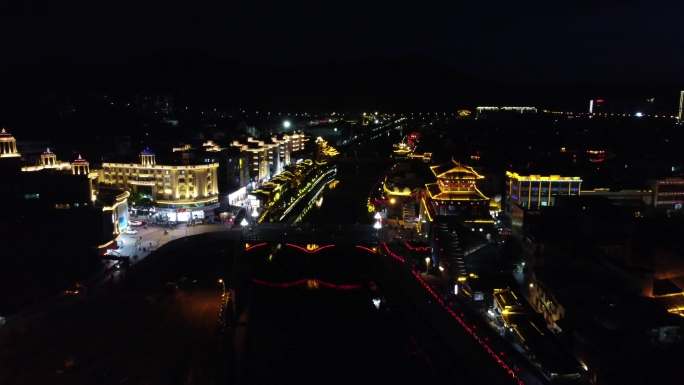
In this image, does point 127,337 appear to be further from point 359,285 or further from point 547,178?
point 547,178

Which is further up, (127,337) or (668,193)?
(668,193)

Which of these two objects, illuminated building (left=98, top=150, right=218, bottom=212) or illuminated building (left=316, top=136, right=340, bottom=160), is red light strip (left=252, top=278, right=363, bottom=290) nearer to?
illuminated building (left=98, top=150, right=218, bottom=212)

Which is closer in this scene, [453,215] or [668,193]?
[453,215]

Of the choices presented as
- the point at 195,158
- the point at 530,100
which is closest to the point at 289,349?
the point at 195,158

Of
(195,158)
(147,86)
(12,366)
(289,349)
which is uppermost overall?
(147,86)

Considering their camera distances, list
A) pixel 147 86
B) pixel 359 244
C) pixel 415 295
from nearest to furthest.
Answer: pixel 415 295 → pixel 359 244 → pixel 147 86

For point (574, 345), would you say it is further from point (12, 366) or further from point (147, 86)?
point (147, 86)

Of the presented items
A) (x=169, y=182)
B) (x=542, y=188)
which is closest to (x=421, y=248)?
(x=542, y=188)
